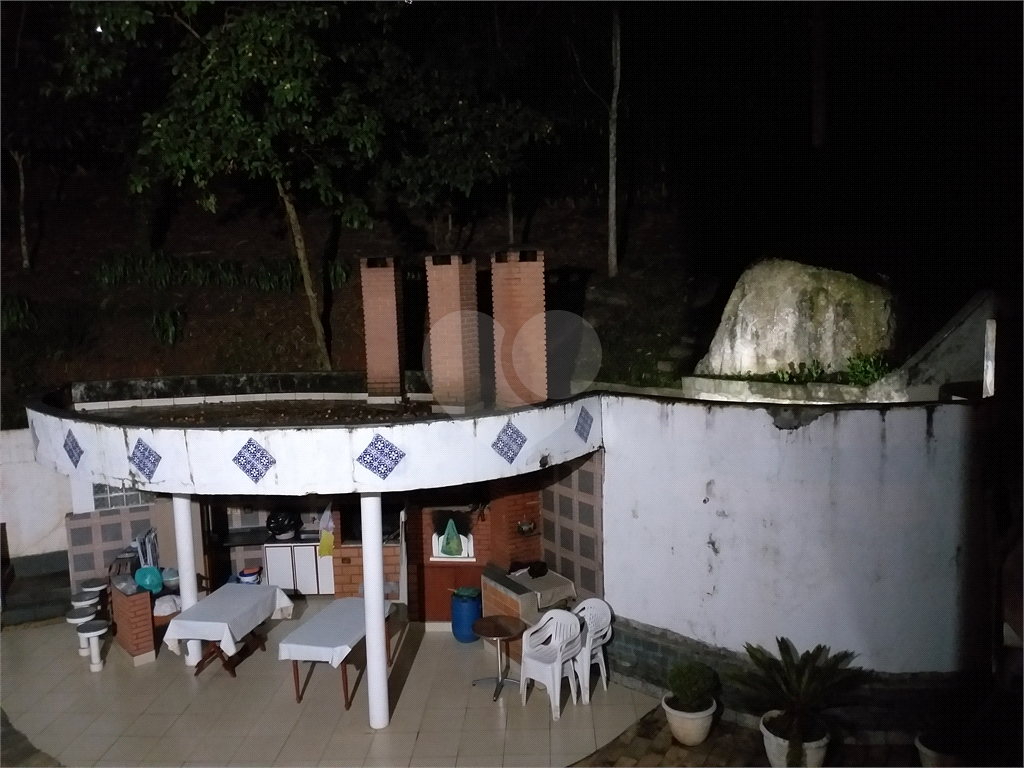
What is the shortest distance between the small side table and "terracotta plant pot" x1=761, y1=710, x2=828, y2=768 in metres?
2.74

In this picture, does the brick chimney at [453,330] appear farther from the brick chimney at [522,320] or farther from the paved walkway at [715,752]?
the paved walkway at [715,752]

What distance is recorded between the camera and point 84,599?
412 inches

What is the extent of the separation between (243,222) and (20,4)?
25.7 ft

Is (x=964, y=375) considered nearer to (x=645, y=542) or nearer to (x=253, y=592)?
(x=645, y=542)

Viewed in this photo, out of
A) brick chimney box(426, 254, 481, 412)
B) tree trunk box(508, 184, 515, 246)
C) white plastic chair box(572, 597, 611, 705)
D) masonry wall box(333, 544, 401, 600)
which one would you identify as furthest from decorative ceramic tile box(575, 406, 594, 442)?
tree trunk box(508, 184, 515, 246)

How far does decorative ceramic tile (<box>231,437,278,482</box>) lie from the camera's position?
25.3ft

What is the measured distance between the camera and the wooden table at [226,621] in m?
9.12

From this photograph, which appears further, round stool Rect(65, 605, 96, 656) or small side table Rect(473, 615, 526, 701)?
round stool Rect(65, 605, 96, 656)

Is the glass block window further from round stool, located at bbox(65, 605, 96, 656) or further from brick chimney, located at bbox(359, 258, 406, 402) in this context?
round stool, located at bbox(65, 605, 96, 656)

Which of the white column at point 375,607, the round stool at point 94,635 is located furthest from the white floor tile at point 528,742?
→ the round stool at point 94,635

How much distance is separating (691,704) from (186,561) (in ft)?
19.8

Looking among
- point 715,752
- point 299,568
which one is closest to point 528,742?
point 715,752

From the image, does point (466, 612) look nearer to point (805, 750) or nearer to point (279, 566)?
point (279, 566)

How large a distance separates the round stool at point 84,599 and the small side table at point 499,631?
5.18 m
